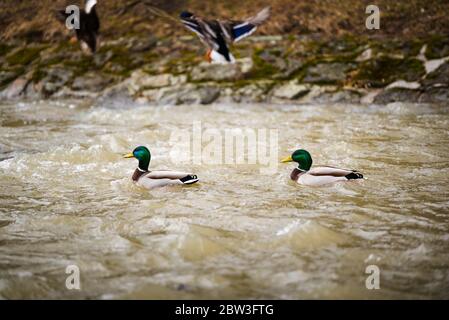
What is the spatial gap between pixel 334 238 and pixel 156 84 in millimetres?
9628

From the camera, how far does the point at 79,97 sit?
13609 mm

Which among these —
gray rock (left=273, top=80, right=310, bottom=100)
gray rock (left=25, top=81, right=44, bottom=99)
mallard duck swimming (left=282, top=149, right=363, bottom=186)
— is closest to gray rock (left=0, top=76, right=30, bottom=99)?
gray rock (left=25, top=81, right=44, bottom=99)

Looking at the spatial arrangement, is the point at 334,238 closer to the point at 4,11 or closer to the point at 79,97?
the point at 79,97

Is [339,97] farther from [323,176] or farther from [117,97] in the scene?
[323,176]

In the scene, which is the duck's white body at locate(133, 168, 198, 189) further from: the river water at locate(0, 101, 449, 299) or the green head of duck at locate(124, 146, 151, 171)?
the green head of duck at locate(124, 146, 151, 171)

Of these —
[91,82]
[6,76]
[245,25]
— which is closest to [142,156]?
[245,25]

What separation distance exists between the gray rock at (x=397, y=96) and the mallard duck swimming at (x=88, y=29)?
25.7ft

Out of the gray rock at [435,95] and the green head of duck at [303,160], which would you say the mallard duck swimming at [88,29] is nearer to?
the green head of duck at [303,160]

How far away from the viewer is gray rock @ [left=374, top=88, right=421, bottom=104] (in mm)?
11320

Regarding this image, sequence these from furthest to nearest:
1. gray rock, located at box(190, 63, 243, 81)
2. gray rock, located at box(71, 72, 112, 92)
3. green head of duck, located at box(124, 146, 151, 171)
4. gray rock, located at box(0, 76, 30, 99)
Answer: gray rock, located at box(0, 76, 30, 99) → gray rock, located at box(71, 72, 112, 92) → gray rock, located at box(190, 63, 243, 81) → green head of duck, located at box(124, 146, 151, 171)

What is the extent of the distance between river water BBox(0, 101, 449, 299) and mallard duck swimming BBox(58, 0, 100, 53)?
5.02 meters

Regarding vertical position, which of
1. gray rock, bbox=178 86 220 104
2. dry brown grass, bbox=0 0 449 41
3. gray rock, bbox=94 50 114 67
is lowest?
gray rock, bbox=178 86 220 104

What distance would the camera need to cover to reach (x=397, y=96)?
37.6ft
